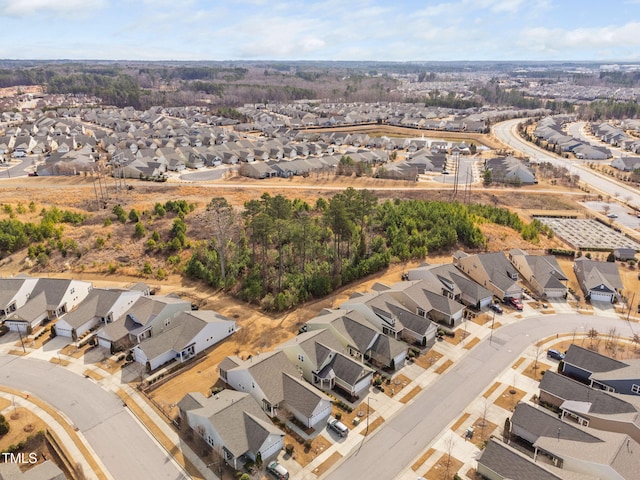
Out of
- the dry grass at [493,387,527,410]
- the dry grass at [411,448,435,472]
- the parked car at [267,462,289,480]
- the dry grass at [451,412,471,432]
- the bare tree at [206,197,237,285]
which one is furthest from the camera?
the bare tree at [206,197,237,285]

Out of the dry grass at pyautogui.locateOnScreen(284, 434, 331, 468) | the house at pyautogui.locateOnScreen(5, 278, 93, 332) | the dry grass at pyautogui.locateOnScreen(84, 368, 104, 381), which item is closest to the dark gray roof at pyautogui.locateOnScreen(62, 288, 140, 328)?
the house at pyautogui.locateOnScreen(5, 278, 93, 332)

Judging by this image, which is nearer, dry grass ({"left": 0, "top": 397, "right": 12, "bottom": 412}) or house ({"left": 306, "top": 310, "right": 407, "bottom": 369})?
dry grass ({"left": 0, "top": 397, "right": 12, "bottom": 412})

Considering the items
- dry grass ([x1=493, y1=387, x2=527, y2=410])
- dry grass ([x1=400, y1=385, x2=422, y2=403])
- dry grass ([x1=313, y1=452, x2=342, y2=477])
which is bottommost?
dry grass ([x1=313, y1=452, x2=342, y2=477])

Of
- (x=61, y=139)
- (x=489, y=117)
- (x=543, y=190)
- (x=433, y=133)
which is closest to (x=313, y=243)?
(x=543, y=190)

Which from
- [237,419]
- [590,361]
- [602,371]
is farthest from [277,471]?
[602,371]

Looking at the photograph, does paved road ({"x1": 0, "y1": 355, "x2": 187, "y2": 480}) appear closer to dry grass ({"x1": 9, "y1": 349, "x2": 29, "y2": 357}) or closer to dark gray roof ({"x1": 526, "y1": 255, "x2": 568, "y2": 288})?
dry grass ({"x1": 9, "y1": 349, "x2": 29, "y2": 357})

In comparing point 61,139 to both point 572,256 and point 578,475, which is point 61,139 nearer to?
point 572,256
